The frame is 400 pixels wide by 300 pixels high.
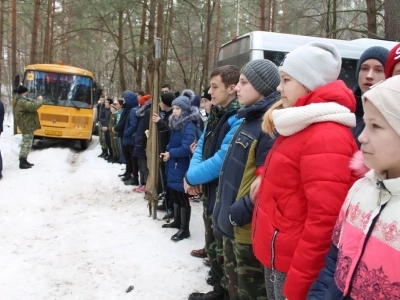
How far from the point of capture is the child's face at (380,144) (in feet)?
4.13

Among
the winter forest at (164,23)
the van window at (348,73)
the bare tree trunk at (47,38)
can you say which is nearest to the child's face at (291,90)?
the van window at (348,73)

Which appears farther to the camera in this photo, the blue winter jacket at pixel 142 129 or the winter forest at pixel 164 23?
the winter forest at pixel 164 23

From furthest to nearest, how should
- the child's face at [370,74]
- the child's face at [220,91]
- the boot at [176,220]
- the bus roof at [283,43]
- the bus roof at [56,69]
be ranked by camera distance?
the bus roof at [56,69]
the bus roof at [283,43]
the boot at [176,220]
the child's face at [220,91]
the child's face at [370,74]

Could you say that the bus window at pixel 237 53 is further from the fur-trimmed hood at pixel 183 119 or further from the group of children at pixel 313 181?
the group of children at pixel 313 181

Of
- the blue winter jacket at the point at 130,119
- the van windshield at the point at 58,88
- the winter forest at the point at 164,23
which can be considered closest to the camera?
the blue winter jacket at the point at 130,119

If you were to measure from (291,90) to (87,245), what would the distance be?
144 inches

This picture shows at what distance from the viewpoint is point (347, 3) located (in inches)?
754

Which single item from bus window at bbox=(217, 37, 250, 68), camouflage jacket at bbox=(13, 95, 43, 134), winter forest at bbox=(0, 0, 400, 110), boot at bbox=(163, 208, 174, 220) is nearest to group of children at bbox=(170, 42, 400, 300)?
boot at bbox=(163, 208, 174, 220)

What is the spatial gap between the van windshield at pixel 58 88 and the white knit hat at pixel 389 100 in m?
12.3

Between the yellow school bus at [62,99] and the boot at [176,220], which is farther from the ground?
the yellow school bus at [62,99]

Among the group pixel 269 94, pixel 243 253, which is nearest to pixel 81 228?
pixel 243 253

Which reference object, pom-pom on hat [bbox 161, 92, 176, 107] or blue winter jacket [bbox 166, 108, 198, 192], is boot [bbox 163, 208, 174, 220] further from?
pom-pom on hat [bbox 161, 92, 176, 107]

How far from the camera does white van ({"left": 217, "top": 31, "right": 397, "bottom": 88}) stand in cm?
671

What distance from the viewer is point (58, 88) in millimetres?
12562
